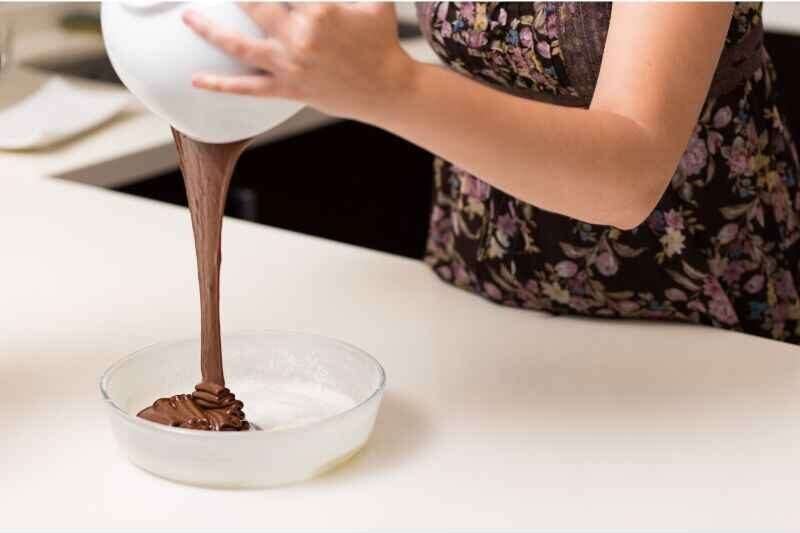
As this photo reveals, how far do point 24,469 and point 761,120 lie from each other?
92cm

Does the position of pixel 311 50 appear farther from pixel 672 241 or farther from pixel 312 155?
pixel 312 155

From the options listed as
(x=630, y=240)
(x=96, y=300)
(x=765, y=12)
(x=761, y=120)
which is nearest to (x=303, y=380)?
(x=96, y=300)

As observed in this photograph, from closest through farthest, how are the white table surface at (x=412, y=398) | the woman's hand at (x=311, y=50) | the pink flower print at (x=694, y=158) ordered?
the woman's hand at (x=311, y=50), the white table surface at (x=412, y=398), the pink flower print at (x=694, y=158)

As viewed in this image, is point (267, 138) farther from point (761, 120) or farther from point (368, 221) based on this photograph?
point (761, 120)

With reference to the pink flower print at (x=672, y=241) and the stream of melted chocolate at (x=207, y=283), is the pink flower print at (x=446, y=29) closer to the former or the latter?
the pink flower print at (x=672, y=241)

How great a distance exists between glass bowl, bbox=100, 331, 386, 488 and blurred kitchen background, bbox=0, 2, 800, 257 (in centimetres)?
100

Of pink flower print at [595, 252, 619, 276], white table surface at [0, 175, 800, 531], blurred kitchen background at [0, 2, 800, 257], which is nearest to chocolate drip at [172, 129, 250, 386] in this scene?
white table surface at [0, 175, 800, 531]

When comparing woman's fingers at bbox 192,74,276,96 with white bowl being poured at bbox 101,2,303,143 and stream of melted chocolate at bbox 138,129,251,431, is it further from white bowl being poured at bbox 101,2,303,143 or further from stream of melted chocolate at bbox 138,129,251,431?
stream of melted chocolate at bbox 138,129,251,431

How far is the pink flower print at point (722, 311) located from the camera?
1.44 meters

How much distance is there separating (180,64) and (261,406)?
0.35 metres

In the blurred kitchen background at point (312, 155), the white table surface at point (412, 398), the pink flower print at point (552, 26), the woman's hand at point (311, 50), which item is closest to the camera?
the woman's hand at point (311, 50)

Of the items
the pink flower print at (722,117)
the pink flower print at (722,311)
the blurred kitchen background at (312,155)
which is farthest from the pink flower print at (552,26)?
the blurred kitchen background at (312,155)

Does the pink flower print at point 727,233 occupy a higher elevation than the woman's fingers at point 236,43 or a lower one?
lower

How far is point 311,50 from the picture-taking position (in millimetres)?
896
